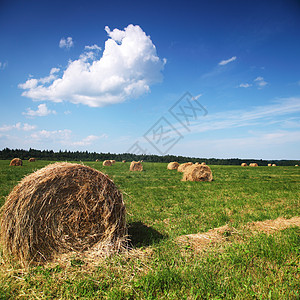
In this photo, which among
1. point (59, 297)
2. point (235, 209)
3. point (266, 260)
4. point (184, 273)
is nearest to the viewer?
point (59, 297)

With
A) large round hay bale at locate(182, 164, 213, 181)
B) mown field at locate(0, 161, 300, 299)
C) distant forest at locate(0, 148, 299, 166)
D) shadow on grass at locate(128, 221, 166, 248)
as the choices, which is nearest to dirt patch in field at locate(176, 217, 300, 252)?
mown field at locate(0, 161, 300, 299)

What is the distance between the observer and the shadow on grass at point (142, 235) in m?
4.97

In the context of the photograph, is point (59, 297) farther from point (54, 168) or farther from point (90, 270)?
point (54, 168)

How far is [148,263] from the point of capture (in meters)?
3.95

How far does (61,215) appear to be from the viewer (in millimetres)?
4539

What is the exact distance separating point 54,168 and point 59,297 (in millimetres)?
2529

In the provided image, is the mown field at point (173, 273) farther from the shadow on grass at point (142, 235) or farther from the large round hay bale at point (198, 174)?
the large round hay bale at point (198, 174)

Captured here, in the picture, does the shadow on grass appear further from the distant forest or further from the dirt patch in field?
the distant forest

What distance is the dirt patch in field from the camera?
16.0ft

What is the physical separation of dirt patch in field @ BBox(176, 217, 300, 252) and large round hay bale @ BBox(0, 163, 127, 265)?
62.8 inches

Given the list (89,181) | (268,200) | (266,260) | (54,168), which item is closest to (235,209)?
(268,200)

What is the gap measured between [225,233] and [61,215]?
13.3 ft

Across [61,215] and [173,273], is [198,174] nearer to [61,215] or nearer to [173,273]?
[61,215]

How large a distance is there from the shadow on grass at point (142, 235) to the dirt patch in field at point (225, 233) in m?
0.59
